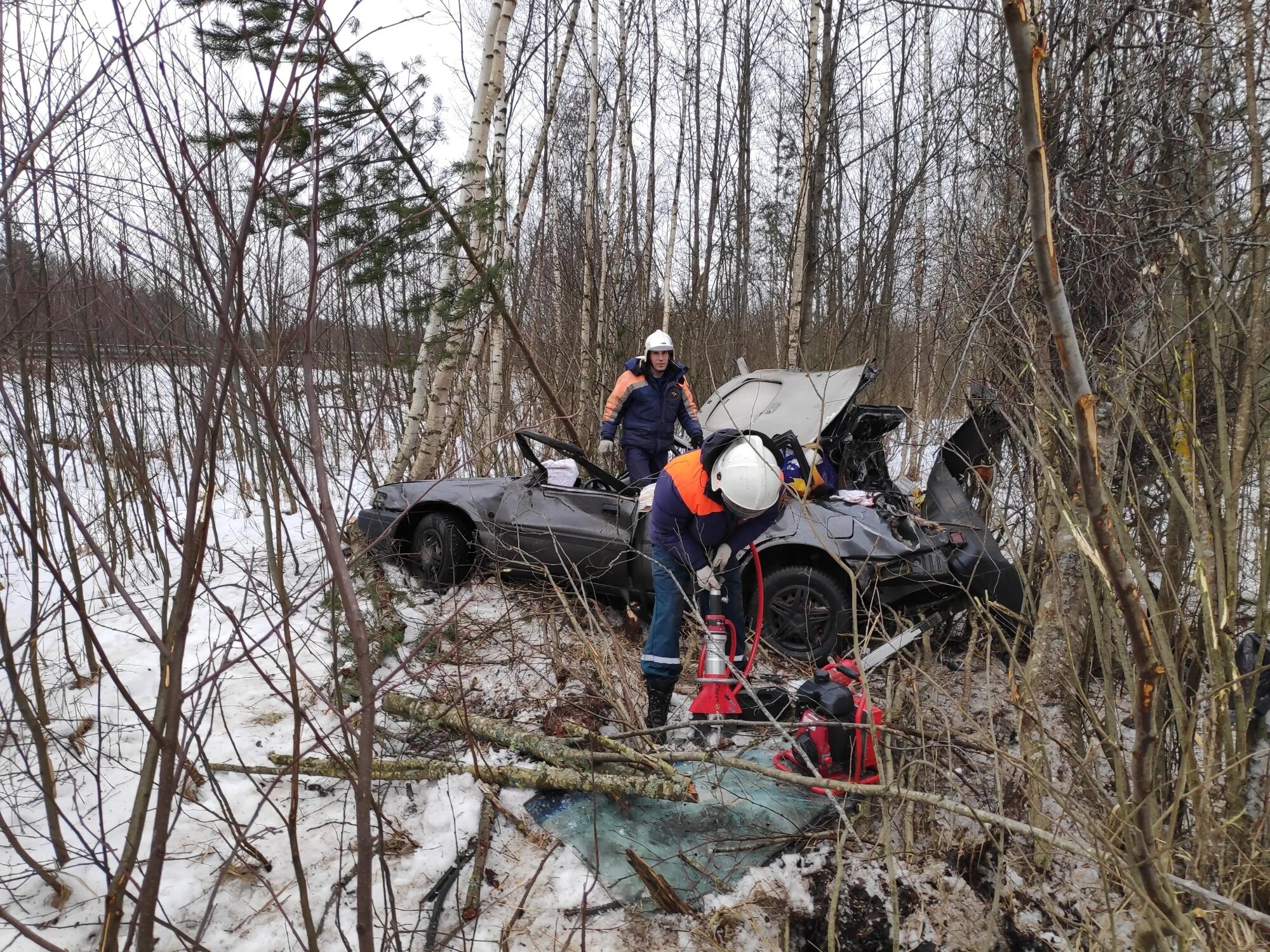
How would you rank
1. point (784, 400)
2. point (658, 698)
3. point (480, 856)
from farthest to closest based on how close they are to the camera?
point (784, 400) → point (658, 698) → point (480, 856)

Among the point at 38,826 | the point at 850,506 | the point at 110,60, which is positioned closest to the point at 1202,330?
the point at 850,506

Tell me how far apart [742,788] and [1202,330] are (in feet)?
9.72

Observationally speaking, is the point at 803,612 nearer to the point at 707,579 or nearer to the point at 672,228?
the point at 707,579

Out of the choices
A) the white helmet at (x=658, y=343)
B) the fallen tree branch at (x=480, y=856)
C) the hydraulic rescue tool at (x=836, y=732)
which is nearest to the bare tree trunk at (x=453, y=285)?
the white helmet at (x=658, y=343)

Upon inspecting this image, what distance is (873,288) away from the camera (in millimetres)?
10336

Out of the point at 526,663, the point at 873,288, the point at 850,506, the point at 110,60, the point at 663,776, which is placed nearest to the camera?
the point at 110,60

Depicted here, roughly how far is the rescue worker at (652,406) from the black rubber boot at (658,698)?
2.68 m

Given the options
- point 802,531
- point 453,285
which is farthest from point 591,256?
point 802,531

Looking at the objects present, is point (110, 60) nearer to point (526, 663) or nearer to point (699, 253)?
point (526, 663)

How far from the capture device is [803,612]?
181 inches

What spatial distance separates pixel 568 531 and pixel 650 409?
1735mm

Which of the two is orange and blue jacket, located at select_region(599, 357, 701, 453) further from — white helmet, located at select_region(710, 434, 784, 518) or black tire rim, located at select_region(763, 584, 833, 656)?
white helmet, located at select_region(710, 434, 784, 518)

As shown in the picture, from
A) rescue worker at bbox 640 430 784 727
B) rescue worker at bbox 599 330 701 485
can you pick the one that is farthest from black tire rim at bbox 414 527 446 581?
rescue worker at bbox 640 430 784 727

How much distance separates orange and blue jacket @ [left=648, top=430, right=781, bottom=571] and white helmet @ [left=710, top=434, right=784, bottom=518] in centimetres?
15
